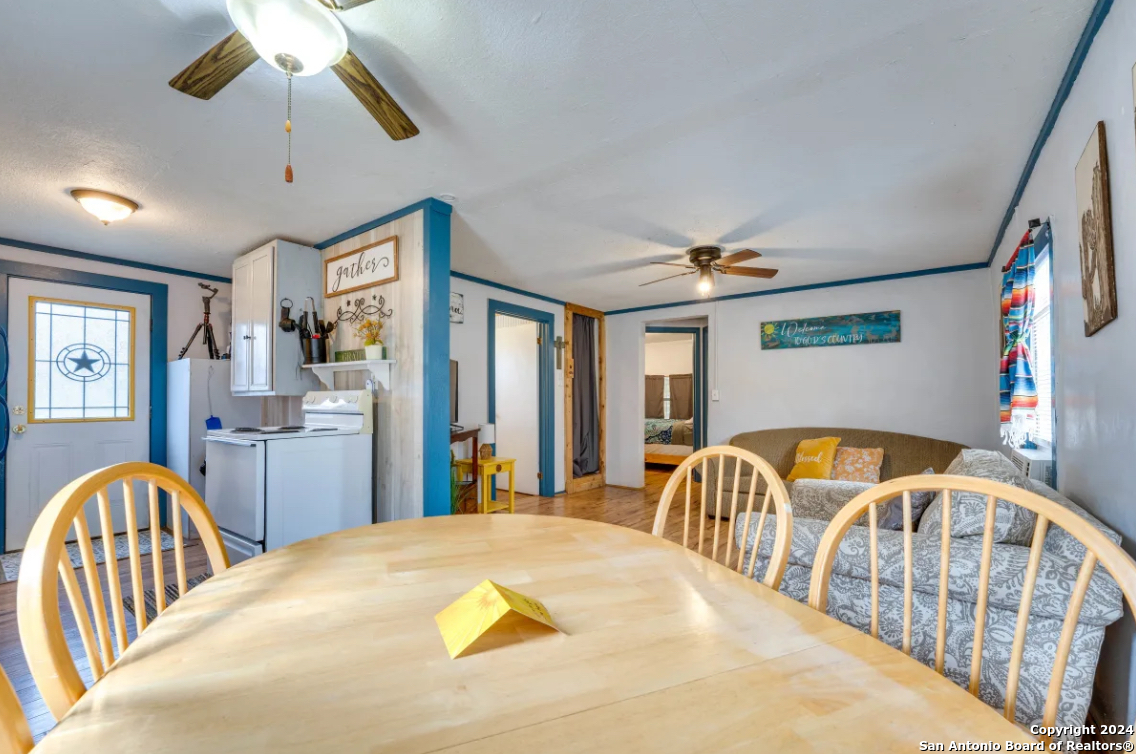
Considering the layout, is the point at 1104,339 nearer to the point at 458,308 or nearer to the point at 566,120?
the point at 566,120

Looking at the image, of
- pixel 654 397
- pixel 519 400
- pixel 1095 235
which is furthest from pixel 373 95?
pixel 654 397

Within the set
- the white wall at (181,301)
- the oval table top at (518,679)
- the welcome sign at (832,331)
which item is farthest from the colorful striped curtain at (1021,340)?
the white wall at (181,301)

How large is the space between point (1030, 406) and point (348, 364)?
366 centimetres

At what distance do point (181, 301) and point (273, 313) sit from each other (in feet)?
5.22

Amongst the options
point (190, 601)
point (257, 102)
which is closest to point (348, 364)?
point (257, 102)

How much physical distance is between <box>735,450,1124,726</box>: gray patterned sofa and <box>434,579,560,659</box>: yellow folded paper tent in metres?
0.68

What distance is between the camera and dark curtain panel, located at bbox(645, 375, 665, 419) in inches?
355

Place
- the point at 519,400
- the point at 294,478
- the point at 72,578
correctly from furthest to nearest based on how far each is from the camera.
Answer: the point at 519,400 → the point at 294,478 → the point at 72,578

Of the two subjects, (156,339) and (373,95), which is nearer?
(373,95)

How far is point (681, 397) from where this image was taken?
873 cm

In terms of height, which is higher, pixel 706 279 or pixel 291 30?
pixel 291 30

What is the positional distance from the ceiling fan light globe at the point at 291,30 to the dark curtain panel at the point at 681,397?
7.78m

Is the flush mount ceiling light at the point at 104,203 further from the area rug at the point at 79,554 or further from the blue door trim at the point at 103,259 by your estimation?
the area rug at the point at 79,554

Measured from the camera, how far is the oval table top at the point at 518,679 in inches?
21.7
